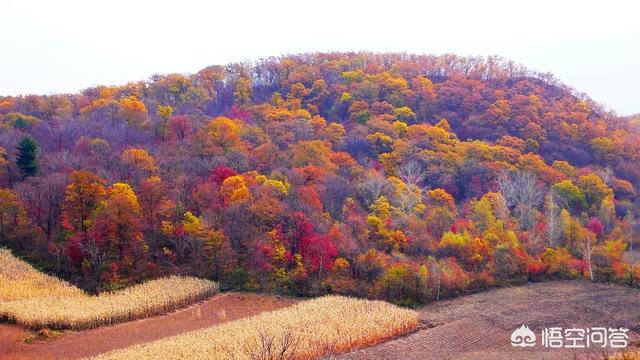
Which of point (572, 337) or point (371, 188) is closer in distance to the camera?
point (572, 337)

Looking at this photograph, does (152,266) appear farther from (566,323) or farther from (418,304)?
(566,323)

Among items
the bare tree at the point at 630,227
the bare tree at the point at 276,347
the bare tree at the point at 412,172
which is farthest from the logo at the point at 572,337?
the bare tree at the point at 412,172

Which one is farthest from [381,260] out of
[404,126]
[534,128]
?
[534,128]

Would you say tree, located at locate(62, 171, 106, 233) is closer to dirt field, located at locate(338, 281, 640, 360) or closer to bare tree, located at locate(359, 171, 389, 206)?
dirt field, located at locate(338, 281, 640, 360)

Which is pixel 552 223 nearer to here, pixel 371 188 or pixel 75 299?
pixel 371 188

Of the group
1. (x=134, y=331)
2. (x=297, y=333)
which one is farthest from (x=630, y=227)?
(x=134, y=331)

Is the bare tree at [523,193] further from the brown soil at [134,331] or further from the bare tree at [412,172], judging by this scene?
the brown soil at [134,331]
